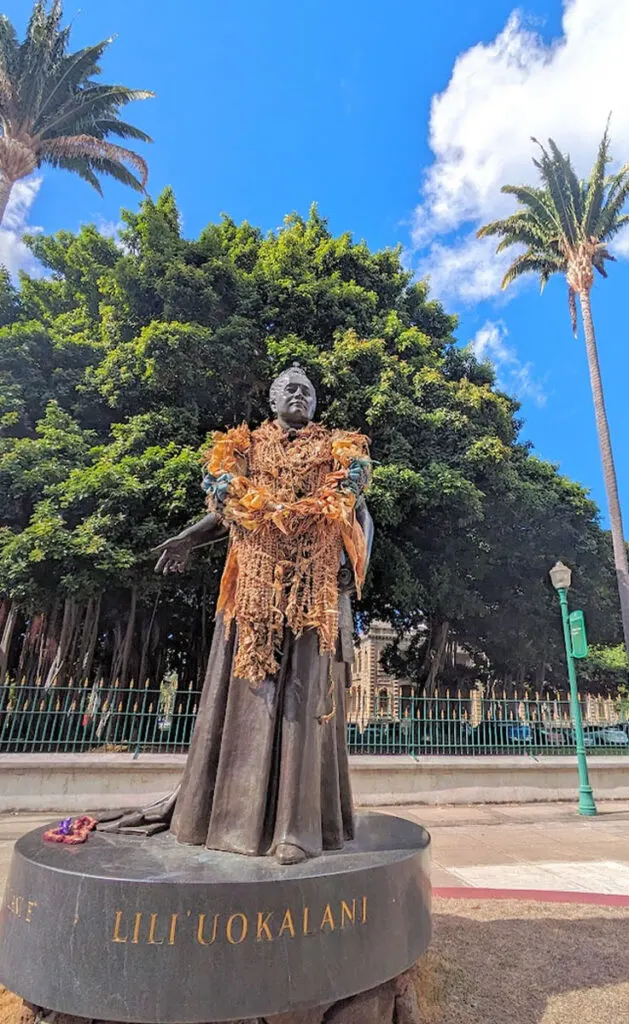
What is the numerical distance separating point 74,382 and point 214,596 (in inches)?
275

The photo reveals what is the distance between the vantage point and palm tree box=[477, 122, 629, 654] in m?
19.2

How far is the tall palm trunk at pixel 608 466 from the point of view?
1622 centimetres

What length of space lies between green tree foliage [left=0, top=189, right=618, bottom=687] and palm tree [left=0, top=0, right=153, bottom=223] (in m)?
2.03

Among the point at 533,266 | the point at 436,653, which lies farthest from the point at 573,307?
the point at 436,653

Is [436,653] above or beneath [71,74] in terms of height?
beneath

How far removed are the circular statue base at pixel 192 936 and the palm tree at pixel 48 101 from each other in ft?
55.7

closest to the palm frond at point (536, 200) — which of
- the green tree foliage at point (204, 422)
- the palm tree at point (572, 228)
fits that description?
the palm tree at point (572, 228)

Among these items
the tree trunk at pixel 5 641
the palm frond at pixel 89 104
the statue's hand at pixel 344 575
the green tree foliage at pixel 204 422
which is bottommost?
the statue's hand at pixel 344 575

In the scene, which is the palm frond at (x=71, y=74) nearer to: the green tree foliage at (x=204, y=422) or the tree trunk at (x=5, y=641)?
the green tree foliage at (x=204, y=422)

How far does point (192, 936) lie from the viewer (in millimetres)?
2133

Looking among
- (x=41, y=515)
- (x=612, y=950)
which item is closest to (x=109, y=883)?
(x=612, y=950)

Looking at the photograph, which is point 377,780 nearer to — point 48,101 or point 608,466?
point 608,466

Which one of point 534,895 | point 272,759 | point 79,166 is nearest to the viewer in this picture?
point 272,759

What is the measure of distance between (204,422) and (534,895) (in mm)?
11323
